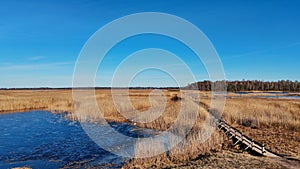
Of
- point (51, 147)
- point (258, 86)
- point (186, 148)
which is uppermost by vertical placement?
point (258, 86)

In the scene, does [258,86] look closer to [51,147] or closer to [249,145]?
[249,145]

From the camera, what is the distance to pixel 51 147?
15.8 metres

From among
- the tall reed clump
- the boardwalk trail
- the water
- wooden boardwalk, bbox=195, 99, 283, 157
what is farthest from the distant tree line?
the boardwalk trail

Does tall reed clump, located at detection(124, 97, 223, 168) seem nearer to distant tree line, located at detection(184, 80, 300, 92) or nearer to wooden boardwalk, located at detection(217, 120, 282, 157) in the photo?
wooden boardwalk, located at detection(217, 120, 282, 157)

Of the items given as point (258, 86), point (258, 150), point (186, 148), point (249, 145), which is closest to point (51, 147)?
point (186, 148)

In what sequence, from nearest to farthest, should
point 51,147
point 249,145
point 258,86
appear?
point 249,145 → point 51,147 → point 258,86

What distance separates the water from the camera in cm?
1262

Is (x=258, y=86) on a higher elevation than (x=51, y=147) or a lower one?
higher

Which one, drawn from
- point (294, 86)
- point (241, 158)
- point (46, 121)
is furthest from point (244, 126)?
point (294, 86)

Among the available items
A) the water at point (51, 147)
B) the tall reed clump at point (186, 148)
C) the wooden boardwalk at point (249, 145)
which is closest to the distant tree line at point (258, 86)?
the water at point (51, 147)

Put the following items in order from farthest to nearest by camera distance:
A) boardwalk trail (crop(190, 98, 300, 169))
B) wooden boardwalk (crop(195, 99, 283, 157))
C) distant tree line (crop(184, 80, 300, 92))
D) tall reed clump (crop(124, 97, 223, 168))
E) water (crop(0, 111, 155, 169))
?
distant tree line (crop(184, 80, 300, 92)) < water (crop(0, 111, 155, 169)) < wooden boardwalk (crop(195, 99, 283, 157)) < tall reed clump (crop(124, 97, 223, 168)) < boardwalk trail (crop(190, 98, 300, 169))

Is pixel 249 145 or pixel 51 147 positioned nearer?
pixel 249 145

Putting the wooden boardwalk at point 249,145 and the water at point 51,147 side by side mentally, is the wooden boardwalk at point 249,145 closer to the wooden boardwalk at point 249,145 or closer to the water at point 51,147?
the wooden boardwalk at point 249,145

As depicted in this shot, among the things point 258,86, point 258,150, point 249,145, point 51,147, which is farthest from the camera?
point 258,86
